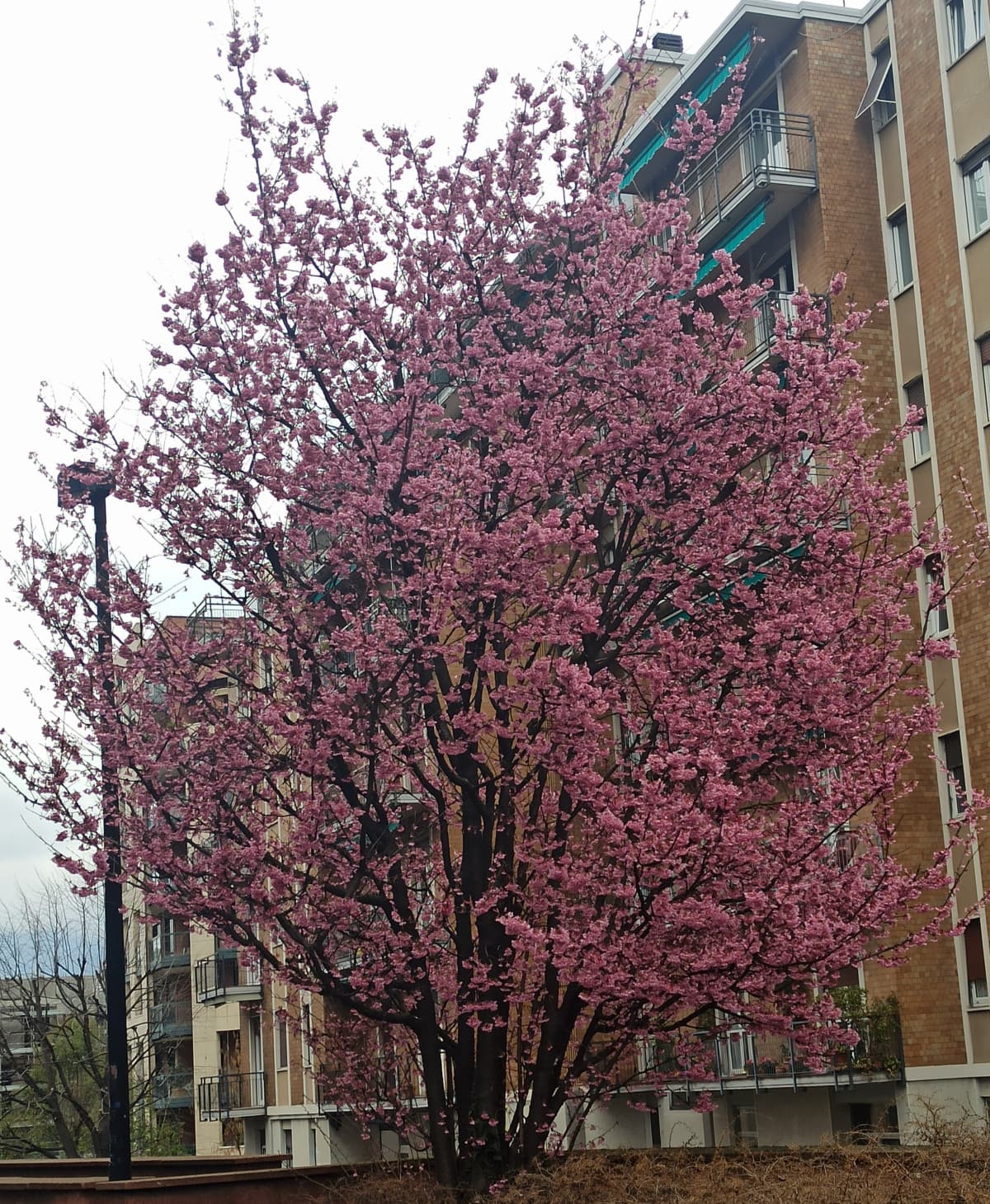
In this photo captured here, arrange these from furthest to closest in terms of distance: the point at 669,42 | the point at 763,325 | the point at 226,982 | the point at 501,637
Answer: the point at 226,982 → the point at 669,42 → the point at 763,325 → the point at 501,637

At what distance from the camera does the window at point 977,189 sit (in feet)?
80.6

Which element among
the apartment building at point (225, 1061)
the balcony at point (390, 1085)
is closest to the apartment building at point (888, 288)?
the balcony at point (390, 1085)

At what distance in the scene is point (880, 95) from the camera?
28.1 m

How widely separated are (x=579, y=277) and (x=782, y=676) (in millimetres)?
4893

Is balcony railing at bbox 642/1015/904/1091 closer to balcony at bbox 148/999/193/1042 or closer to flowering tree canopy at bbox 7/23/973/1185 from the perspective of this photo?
flowering tree canopy at bbox 7/23/973/1185

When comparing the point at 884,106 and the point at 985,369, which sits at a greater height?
the point at 884,106

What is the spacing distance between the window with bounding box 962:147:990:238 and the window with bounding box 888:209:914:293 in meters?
1.97

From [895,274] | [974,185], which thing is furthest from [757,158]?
[974,185]

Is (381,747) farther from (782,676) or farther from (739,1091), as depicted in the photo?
(739,1091)

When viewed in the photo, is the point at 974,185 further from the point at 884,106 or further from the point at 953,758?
the point at 953,758

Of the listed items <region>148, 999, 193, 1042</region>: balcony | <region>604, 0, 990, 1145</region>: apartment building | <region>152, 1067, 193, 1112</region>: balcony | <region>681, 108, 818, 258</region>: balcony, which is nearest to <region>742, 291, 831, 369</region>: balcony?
<region>604, 0, 990, 1145</region>: apartment building

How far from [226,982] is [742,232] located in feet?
111

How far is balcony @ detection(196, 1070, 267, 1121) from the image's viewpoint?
50.7 m

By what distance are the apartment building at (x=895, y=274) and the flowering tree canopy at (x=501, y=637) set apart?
268 inches
